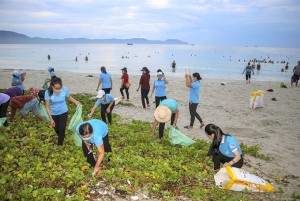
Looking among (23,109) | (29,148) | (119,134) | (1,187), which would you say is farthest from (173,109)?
(23,109)

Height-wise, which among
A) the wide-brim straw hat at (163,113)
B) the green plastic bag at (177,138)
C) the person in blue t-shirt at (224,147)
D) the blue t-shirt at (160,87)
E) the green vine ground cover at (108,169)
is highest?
the blue t-shirt at (160,87)

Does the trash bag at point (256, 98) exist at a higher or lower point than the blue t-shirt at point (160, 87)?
lower

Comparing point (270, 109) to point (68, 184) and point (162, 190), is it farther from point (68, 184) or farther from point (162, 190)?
point (68, 184)

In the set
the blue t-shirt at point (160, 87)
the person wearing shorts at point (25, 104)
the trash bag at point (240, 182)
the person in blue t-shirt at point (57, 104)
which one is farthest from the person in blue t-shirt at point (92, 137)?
the blue t-shirt at point (160, 87)

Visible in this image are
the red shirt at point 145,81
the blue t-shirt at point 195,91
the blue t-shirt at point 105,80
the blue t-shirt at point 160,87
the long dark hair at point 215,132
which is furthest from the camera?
the red shirt at point 145,81

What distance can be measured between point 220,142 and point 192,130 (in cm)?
455

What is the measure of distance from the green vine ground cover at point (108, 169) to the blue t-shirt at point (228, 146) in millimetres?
635

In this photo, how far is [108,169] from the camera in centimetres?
607

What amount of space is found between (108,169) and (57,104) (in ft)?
7.53

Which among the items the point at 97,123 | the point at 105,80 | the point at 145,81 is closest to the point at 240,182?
the point at 97,123

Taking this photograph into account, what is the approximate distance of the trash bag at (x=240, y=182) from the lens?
5.28 metres

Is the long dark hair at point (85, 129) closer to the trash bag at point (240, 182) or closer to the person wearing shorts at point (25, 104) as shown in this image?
the trash bag at point (240, 182)

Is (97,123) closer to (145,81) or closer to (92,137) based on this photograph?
(92,137)

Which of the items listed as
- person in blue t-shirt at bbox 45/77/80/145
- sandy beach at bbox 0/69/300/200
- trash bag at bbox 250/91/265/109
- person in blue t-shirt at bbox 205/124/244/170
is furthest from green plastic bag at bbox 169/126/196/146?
trash bag at bbox 250/91/265/109
